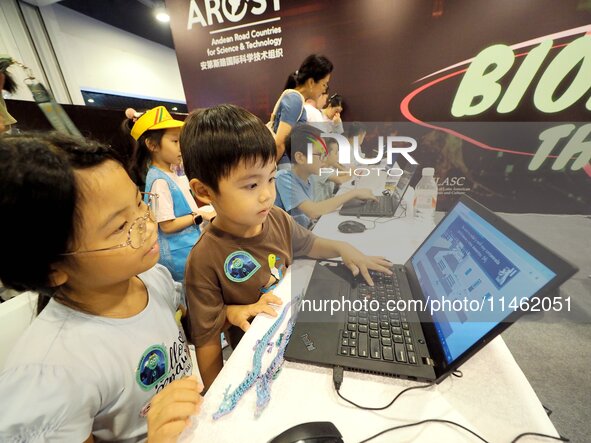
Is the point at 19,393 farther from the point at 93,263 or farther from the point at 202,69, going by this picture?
the point at 202,69

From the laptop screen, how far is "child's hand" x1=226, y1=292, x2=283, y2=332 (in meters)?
0.38

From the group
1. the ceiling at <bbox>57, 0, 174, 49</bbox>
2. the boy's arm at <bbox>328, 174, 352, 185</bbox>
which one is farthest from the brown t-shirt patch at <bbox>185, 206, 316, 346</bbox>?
the ceiling at <bbox>57, 0, 174, 49</bbox>

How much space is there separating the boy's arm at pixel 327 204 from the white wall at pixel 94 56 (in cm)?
315

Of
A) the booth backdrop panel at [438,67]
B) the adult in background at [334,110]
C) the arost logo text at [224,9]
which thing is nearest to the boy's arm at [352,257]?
the adult in background at [334,110]

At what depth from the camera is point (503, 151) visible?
7.61 feet

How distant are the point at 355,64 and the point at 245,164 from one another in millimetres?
2125

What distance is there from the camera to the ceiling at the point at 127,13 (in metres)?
3.05

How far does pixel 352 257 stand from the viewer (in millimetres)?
795

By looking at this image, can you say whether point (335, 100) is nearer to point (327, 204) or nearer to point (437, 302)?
point (327, 204)

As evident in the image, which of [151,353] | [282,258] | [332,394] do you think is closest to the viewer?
[332,394]

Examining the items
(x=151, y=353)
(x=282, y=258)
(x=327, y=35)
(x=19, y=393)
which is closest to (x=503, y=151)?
(x=327, y=35)

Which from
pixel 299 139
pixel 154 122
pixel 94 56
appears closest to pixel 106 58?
pixel 94 56

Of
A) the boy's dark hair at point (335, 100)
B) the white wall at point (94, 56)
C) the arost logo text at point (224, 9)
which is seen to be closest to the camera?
the arost logo text at point (224, 9)

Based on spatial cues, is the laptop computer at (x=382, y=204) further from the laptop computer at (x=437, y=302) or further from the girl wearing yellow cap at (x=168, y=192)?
the girl wearing yellow cap at (x=168, y=192)
